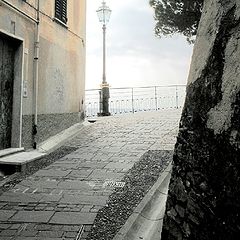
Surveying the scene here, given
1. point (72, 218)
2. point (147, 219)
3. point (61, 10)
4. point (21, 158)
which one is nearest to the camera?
point (72, 218)

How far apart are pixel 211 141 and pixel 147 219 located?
102 inches

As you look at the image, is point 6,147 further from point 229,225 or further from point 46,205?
point 229,225

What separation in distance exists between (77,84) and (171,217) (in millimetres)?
9512

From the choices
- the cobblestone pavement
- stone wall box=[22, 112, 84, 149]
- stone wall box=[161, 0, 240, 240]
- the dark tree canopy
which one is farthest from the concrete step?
the dark tree canopy

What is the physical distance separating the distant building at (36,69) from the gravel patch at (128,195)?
2890 millimetres

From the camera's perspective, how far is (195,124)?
7.82 ft

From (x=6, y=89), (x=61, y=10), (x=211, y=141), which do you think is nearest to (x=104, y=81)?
(x=61, y=10)

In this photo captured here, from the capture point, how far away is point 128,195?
5.18m

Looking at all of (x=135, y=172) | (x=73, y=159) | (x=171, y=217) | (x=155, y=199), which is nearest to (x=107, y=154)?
(x=73, y=159)

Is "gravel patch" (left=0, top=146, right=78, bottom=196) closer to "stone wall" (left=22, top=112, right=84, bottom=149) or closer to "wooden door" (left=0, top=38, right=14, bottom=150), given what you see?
"stone wall" (left=22, top=112, right=84, bottom=149)

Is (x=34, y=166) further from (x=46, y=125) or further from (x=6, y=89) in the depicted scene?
(x=46, y=125)

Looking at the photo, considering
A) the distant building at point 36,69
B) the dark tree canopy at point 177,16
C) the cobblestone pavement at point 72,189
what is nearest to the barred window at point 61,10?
the distant building at point 36,69

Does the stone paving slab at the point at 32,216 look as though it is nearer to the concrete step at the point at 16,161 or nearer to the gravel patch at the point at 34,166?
the gravel patch at the point at 34,166

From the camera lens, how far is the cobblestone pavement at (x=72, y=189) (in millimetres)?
4172
